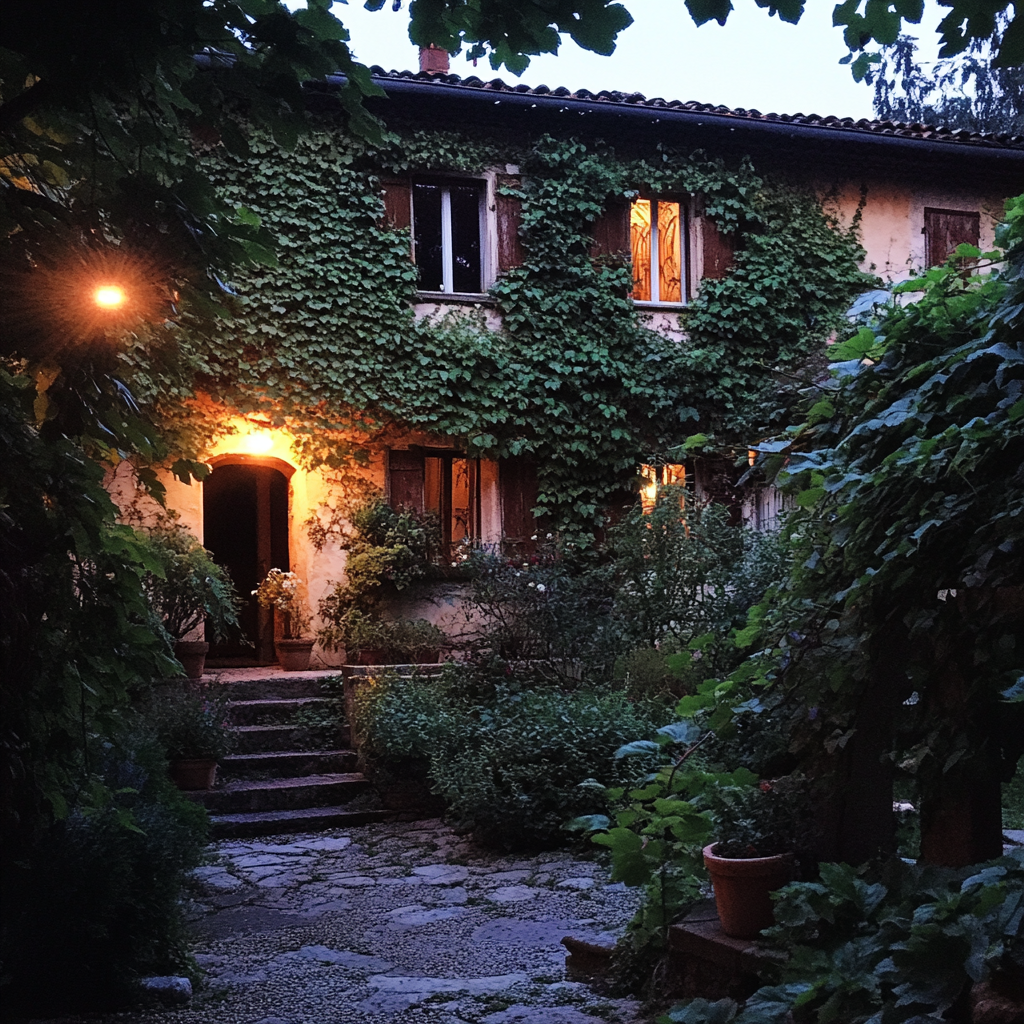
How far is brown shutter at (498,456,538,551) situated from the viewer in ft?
37.3

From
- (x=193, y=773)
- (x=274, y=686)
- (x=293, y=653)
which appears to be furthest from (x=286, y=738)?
(x=293, y=653)

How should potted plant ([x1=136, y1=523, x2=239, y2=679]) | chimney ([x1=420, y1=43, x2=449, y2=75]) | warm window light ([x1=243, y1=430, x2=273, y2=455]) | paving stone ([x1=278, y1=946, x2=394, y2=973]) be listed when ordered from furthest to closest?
chimney ([x1=420, y1=43, x2=449, y2=75]) < warm window light ([x1=243, y1=430, x2=273, y2=455]) < potted plant ([x1=136, y1=523, x2=239, y2=679]) < paving stone ([x1=278, y1=946, x2=394, y2=973])

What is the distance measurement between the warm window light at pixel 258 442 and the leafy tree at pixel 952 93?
15.9 m

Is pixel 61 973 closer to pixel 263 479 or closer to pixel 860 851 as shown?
pixel 860 851

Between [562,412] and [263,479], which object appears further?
[263,479]

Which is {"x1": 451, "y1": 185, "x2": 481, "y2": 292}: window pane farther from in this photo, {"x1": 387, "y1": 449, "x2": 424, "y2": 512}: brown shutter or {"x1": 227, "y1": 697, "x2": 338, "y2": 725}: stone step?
{"x1": 227, "y1": 697, "x2": 338, "y2": 725}: stone step

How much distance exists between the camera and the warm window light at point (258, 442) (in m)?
11.0

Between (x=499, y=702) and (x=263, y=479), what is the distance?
209 inches

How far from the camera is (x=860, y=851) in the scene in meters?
3.45

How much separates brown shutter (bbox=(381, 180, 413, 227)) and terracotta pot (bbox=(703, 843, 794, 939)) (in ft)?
29.9

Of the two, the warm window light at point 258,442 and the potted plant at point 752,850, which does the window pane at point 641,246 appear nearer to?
the warm window light at point 258,442

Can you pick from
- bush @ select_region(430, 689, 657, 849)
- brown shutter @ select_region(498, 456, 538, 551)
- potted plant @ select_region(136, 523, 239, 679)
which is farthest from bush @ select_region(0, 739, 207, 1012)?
brown shutter @ select_region(498, 456, 538, 551)

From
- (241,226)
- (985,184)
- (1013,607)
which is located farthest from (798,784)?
(985,184)

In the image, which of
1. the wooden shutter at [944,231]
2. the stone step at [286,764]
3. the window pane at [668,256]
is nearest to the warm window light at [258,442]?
the stone step at [286,764]
